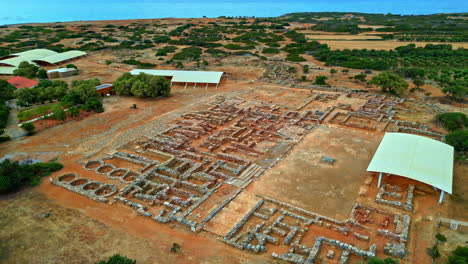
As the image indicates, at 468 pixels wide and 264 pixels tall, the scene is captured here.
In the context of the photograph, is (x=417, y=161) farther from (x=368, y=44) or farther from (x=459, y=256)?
(x=368, y=44)

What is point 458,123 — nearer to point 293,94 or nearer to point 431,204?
point 431,204

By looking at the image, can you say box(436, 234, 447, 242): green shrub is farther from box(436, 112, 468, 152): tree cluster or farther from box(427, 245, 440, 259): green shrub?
box(436, 112, 468, 152): tree cluster

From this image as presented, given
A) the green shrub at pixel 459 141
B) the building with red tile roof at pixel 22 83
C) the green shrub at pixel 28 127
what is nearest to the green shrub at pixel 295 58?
the green shrub at pixel 459 141

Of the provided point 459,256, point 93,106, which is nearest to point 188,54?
point 93,106

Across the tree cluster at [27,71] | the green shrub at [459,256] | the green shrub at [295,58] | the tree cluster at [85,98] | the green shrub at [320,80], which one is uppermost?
the green shrub at [295,58]

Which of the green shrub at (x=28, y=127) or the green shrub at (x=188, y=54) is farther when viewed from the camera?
the green shrub at (x=188, y=54)

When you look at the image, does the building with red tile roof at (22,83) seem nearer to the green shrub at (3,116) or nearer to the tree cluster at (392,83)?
the green shrub at (3,116)

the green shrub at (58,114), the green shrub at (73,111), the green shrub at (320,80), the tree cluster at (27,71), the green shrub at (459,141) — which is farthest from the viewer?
the tree cluster at (27,71)

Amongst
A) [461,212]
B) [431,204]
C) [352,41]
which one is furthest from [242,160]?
[352,41]
